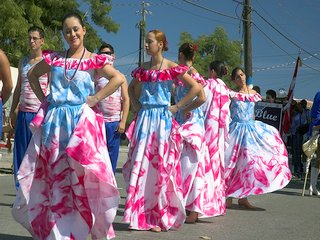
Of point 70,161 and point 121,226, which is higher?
point 70,161

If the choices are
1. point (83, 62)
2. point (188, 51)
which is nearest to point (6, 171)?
point (188, 51)

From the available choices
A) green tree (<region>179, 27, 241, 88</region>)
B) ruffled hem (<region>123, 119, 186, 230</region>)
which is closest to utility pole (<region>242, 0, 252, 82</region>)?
ruffled hem (<region>123, 119, 186, 230</region>)

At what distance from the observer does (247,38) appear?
25.6 m

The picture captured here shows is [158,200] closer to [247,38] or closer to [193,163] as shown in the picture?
[193,163]

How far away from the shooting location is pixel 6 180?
40.7ft

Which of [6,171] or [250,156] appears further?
[6,171]

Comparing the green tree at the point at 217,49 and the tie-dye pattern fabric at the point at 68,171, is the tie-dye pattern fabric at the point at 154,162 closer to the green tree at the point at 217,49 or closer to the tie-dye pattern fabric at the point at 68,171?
the tie-dye pattern fabric at the point at 68,171

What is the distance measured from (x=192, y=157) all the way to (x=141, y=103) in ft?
3.24

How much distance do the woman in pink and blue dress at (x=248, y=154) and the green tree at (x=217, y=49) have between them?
55728 mm

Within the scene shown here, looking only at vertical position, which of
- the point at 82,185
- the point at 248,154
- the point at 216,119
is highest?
the point at 216,119

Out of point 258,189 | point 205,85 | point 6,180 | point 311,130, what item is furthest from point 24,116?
point 311,130

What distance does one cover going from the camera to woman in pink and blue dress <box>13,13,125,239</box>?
219 inches

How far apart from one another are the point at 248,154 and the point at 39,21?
20.3 meters

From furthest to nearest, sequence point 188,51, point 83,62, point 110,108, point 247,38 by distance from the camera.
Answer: point 247,38
point 110,108
point 188,51
point 83,62
